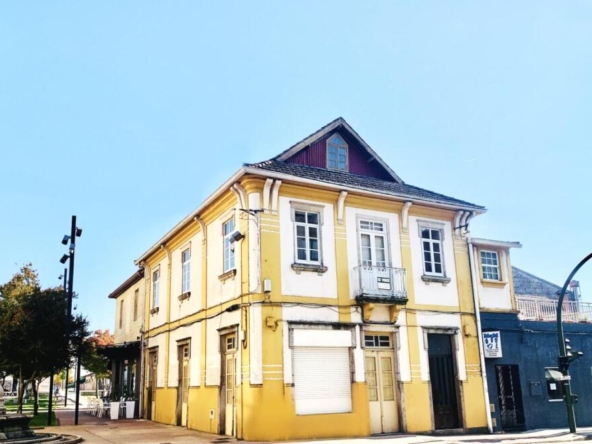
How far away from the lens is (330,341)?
15.7 m

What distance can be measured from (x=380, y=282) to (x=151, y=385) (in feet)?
36.8

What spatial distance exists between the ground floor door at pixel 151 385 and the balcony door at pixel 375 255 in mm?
10303

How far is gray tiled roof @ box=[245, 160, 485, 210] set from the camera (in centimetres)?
1658

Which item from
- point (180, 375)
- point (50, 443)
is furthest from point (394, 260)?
point (50, 443)

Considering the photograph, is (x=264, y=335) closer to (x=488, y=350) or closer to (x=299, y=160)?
(x=299, y=160)

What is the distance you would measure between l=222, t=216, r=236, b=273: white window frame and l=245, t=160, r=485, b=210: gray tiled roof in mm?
2053

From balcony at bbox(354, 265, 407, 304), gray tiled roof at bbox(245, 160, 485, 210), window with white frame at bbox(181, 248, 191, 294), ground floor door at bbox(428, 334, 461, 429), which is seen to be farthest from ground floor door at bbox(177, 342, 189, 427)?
ground floor door at bbox(428, 334, 461, 429)

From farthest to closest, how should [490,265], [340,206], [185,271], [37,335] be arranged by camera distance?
[37,335] < [185,271] < [490,265] < [340,206]

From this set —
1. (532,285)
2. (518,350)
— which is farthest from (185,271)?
(532,285)

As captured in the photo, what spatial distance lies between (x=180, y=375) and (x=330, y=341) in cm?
685

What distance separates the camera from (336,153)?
19.0 m

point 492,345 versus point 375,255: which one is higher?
point 375,255

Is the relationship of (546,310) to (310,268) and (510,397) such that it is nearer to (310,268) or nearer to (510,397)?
(510,397)

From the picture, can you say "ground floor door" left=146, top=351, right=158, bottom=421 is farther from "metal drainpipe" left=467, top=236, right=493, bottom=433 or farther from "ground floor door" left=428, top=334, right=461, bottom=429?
"metal drainpipe" left=467, top=236, right=493, bottom=433
